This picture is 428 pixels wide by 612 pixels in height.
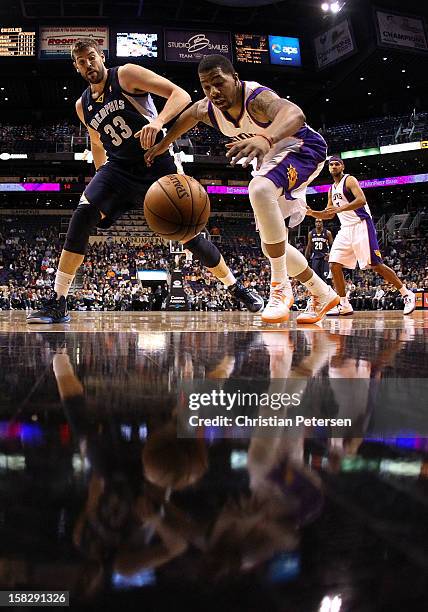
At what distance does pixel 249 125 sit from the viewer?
289cm

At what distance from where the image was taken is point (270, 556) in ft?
1.10

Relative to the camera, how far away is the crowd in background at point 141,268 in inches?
530

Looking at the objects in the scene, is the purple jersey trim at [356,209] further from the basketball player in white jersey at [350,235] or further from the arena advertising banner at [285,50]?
the arena advertising banner at [285,50]

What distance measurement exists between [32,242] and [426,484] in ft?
72.8

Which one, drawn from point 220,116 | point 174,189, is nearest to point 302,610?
point 174,189

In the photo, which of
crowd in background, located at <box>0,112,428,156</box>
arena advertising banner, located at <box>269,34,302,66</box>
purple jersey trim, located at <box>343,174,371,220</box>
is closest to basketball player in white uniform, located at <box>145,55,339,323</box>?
purple jersey trim, located at <box>343,174,371,220</box>

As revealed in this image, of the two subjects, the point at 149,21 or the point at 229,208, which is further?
the point at 229,208

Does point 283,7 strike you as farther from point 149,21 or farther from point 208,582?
point 208,582

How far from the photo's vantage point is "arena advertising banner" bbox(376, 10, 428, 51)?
15661 mm

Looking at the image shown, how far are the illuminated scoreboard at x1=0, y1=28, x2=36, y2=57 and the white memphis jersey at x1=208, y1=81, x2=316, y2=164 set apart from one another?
16.0 m

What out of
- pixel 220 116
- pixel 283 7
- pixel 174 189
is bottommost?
pixel 174 189

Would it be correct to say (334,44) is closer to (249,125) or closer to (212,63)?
(249,125)

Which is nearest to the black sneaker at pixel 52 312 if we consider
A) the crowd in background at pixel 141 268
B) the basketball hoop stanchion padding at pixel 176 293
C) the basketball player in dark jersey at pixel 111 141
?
the basketball player in dark jersey at pixel 111 141

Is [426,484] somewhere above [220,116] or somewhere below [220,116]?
below
